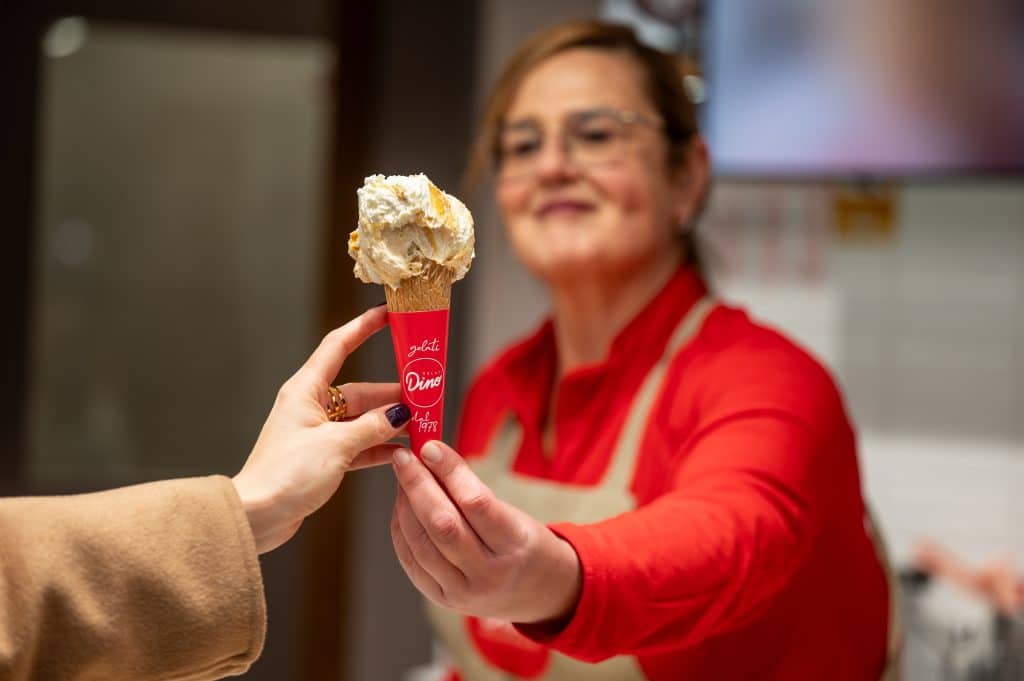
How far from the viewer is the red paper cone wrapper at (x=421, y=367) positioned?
0.88 metres

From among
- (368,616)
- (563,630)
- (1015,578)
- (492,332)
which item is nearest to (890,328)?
(1015,578)

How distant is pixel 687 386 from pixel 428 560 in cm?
53

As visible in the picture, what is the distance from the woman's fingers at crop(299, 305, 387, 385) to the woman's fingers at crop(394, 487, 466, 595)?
0.39 ft

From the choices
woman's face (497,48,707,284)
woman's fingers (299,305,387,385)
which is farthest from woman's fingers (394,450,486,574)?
woman's face (497,48,707,284)

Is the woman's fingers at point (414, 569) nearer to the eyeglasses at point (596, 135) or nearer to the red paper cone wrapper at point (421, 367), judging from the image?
the red paper cone wrapper at point (421, 367)

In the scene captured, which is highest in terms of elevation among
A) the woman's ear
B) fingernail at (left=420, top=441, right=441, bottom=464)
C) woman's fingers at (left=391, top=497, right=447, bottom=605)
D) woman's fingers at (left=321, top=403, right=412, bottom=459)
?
the woman's ear

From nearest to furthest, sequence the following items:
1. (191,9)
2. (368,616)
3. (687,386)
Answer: (687,386) → (368,616) → (191,9)

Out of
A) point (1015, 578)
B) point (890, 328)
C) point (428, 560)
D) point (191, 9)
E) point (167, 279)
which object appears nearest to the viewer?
point (428, 560)

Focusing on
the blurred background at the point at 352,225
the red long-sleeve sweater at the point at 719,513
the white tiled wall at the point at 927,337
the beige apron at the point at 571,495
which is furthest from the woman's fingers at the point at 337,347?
the white tiled wall at the point at 927,337

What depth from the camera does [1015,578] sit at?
7.20ft

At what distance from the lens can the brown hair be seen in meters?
1.51

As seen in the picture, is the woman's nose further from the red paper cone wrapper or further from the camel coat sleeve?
the camel coat sleeve

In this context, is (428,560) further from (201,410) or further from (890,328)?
(201,410)

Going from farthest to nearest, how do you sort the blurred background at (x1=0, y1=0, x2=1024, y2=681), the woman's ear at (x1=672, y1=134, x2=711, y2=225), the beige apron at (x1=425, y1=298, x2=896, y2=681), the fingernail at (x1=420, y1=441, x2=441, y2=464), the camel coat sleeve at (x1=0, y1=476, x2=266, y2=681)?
1. the blurred background at (x1=0, y1=0, x2=1024, y2=681)
2. the woman's ear at (x1=672, y1=134, x2=711, y2=225)
3. the beige apron at (x1=425, y1=298, x2=896, y2=681)
4. the fingernail at (x1=420, y1=441, x2=441, y2=464)
5. the camel coat sleeve at (x1=0, y1=476, x2=266, y2=681)
